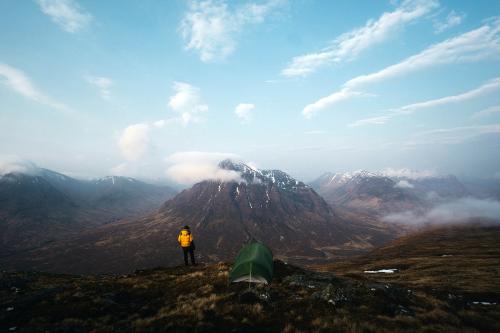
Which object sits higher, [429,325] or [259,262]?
[259,262]

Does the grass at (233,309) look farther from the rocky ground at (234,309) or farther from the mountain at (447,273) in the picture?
the mountain at (447,273)

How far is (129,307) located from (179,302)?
332 cm

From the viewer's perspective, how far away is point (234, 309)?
18.4 m

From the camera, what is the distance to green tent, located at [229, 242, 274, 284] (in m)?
21.2

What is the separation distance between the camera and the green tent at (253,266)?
21219mm

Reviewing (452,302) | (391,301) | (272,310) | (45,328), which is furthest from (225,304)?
(452,302)

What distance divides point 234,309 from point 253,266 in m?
3.55

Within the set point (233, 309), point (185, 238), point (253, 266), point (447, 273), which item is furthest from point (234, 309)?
point (447, 273)

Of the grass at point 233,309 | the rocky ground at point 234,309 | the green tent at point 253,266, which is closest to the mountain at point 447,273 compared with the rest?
the grass at point 233,309

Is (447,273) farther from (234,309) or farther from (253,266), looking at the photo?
(234,309)

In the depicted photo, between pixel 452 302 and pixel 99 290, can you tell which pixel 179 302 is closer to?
pixel 99 290

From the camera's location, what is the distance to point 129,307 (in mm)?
20109

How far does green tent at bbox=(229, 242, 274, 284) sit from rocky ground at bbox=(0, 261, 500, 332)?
96 centimetres

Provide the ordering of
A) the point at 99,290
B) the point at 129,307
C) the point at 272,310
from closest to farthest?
1. the point at 272,310
2. the point at 129,307
3. the point at 99,290
